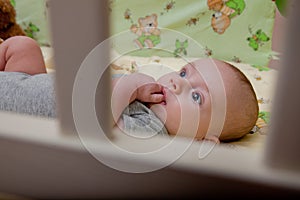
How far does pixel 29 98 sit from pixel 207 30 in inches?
34.6

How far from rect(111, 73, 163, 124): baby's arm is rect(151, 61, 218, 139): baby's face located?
0.02 meters

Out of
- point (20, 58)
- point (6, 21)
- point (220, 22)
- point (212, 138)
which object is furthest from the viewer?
point (220, 22)

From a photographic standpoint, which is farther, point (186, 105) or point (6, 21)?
point (6, 21)

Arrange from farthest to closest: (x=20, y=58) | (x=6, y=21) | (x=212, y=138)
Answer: (x=6, y=21) → (x=20, y=58) → (x=212, y=138)

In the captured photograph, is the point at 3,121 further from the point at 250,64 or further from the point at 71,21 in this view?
the point at 250,64

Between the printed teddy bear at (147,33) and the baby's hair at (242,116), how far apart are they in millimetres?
716

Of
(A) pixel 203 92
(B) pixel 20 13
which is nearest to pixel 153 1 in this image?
(B) pixel 20 13

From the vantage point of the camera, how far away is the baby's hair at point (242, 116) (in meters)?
0.93

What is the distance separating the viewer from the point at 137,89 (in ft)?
3.08

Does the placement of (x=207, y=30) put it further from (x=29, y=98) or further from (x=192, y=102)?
(x=29, y=98)

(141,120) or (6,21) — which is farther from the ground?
(6,21)

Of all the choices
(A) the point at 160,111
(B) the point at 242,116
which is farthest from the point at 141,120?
(B) the point at 242,116

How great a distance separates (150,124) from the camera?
2.97 feet

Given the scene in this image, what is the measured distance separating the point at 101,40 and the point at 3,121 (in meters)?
0.19
